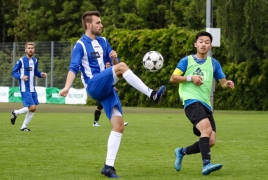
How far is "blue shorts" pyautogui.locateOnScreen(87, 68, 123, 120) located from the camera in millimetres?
9117

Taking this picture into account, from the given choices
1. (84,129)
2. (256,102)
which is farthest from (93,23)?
(256,102)

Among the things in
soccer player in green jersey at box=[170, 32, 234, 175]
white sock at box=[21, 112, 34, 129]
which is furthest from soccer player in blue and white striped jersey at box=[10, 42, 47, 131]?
soccer player in green jersey at box=[170, 32, 234, 175]

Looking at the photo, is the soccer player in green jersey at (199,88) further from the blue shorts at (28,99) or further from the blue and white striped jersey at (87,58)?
the blue shorts at (28,99)

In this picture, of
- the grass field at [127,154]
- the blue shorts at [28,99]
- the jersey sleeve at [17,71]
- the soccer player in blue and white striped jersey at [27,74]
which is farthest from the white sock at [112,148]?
the jersey sleeve at [17,71]

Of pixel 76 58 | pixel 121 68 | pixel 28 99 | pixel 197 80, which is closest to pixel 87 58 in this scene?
pixel 76 58

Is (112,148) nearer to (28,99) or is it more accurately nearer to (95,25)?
(95,25)

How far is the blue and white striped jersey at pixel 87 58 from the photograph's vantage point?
9568 millimetres

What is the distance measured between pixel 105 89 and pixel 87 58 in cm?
66

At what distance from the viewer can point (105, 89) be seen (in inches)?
362

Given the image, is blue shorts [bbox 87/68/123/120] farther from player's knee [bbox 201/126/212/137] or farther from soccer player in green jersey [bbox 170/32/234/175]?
player's knee [bbox 201/126/212/137]

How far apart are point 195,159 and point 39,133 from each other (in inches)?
242

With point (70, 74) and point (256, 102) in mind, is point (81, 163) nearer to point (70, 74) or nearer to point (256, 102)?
point (70, 74)

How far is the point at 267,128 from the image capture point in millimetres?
19328

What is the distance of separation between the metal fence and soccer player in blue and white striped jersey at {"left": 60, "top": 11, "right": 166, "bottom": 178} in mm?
32291
